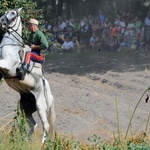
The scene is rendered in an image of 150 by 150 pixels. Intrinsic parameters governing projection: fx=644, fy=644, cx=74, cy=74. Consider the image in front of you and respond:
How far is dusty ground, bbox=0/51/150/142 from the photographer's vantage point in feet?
47.3

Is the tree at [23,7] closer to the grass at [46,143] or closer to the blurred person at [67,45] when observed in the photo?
the grass at [46,143]

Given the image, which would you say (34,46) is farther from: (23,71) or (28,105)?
(28,105)

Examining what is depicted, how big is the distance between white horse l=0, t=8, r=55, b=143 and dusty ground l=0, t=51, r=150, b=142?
2.85ft

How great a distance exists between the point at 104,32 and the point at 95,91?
916cm

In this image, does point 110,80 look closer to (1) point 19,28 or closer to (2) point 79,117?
(2) point 79,117

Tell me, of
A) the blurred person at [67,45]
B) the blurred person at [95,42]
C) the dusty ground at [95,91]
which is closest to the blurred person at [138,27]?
the dusty ground at [95,91]

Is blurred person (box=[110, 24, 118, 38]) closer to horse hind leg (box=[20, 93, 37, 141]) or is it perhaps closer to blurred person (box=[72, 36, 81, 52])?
blurred person (box=[72, 36, 81, 52])

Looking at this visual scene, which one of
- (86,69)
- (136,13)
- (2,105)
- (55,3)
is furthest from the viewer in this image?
(55,3)

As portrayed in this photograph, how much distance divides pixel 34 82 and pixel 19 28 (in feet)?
3.45

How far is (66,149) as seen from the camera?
7332 millimetres

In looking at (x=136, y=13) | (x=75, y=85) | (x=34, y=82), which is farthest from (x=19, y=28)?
(x=136, y=13)

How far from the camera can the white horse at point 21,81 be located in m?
11.1

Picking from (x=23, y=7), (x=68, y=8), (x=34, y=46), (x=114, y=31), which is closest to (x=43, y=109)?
(x=34, y=46)

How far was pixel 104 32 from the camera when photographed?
27484 mm
